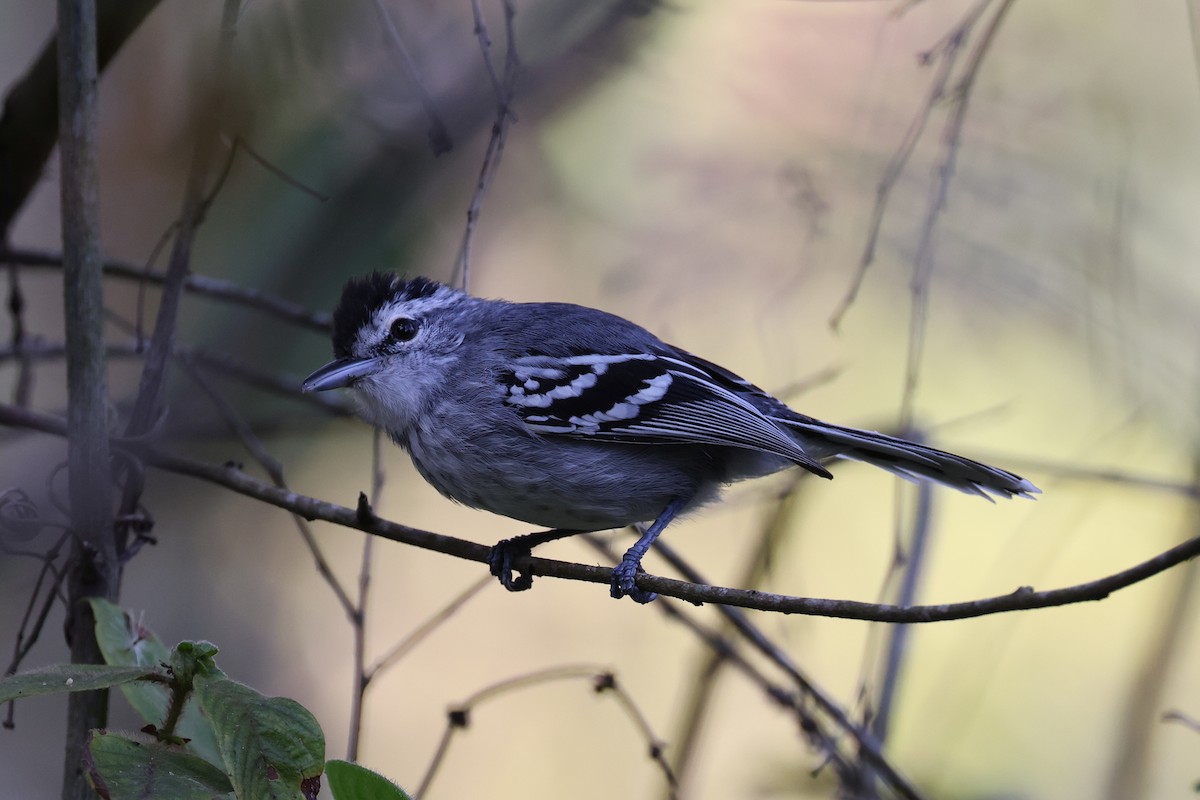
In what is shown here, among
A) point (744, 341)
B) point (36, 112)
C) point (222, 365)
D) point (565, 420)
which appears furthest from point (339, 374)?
point (744, 341)

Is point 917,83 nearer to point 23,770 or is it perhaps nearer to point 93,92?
point 93,92

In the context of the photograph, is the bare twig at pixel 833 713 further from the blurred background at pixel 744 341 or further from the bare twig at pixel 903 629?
the blurred background at pixel 744 341

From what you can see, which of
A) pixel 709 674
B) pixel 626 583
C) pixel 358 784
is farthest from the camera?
pixel 709 674

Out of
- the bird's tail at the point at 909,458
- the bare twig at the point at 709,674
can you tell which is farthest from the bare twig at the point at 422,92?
the bare twig at the point at 709,674

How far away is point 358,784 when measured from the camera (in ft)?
4.59

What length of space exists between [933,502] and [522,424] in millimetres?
1566

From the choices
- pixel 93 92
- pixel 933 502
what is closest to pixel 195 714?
pixel 93 92

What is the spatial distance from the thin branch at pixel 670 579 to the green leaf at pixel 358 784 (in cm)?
60

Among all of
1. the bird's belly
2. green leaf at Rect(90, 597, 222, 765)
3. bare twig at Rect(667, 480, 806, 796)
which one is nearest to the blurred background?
bare twig at Rect(667, 480, 806, 796)

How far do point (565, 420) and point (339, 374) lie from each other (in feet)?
1.99

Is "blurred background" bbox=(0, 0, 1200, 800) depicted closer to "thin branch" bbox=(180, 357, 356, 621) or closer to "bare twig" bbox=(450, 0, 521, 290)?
"thin branch" bbox=(180, 357, 356, 621)

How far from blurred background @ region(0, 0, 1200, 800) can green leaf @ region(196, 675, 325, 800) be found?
1856mm

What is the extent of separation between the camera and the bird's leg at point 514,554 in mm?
2410

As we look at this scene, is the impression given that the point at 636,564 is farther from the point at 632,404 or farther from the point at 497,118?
the point at 497,118
